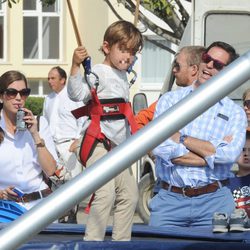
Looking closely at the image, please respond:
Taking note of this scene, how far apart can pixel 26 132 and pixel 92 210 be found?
0.94 m

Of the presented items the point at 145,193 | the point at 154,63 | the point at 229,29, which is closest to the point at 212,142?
the point at 229,29

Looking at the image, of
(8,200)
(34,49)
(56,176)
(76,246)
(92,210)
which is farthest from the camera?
(34,49)

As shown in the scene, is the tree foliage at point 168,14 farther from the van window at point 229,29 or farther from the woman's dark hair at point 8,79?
the woman's dark hair at point 8,79

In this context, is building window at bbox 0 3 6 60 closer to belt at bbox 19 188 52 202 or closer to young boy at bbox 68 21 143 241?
belt at bbox 19 188 52 202

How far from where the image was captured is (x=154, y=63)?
82.6 ft

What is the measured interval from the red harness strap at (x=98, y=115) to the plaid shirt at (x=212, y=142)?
0.18m

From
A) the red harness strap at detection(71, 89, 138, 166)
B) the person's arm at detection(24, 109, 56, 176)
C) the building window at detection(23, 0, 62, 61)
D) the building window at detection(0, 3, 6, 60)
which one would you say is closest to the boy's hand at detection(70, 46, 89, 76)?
the red harness strap at detection(71, 89, 138, 166)

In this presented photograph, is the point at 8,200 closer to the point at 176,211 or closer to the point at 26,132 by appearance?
the point at 26,132

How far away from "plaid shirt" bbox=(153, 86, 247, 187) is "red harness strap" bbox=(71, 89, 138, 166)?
0.18 metres

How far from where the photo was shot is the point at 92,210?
513cm

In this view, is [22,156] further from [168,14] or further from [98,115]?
[168,14]

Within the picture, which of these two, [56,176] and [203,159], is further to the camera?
[56,176]

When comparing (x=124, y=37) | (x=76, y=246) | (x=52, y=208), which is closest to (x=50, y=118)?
(x=124, y=37)

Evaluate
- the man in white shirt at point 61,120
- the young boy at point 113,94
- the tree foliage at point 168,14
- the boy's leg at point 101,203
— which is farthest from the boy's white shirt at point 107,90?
the tree foliage at point 168,14
